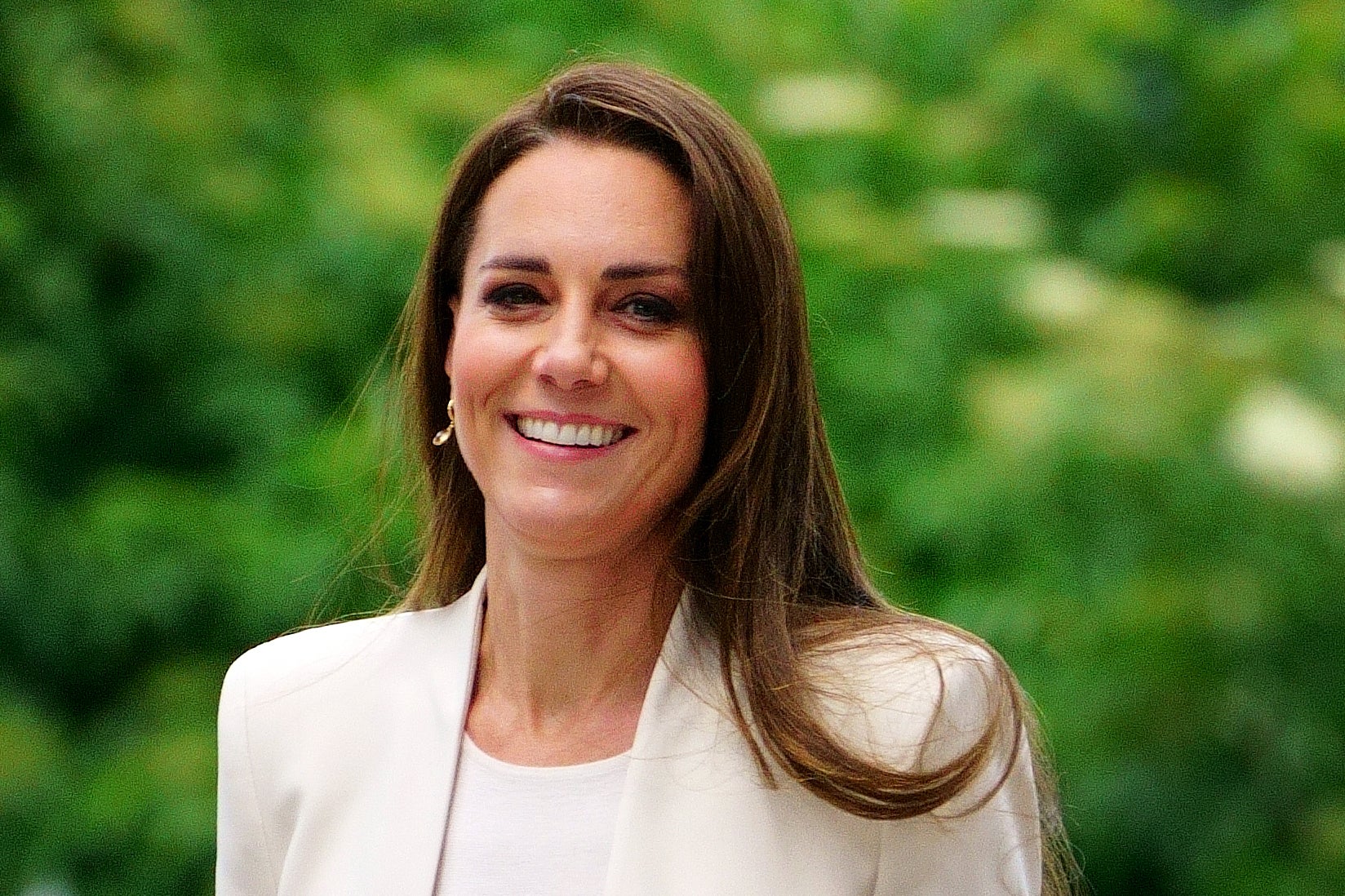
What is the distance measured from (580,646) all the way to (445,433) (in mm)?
302

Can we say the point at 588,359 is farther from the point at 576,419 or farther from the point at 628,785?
the point at 628,785

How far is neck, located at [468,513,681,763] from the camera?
201cm

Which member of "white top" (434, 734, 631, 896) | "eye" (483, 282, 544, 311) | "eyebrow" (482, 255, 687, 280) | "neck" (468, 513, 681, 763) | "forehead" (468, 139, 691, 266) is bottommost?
"white top" (434, 734, 631, 896)

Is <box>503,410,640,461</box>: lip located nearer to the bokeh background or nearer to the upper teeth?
the upper teeth

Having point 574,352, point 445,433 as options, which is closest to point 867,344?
point 445,433

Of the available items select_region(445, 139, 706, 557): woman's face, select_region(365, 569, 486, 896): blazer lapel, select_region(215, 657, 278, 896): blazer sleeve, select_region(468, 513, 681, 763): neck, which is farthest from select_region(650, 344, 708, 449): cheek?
select_region(215, 657, 278, 896): blazer sleeve

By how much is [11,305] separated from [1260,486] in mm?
2422

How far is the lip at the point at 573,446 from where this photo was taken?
1.92 metres

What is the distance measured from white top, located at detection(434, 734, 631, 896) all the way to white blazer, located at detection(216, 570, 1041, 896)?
0.08ft

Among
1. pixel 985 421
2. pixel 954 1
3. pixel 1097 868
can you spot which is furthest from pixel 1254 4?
pixel 1097 868

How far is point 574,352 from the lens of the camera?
1.88m

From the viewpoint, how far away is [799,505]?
79.2 inches

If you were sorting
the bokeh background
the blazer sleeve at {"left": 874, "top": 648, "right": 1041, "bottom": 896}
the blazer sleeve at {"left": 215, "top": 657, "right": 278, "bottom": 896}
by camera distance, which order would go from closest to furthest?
the blazer sleeve at {"left": 874, "top": 648, "right": 1041, "bottom": 896}
the blazer sleeve at {"left": 215, "top": 657, "right": 278, "bottom": 896}
the bokeh background

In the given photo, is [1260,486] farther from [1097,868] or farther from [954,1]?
[954,1]
